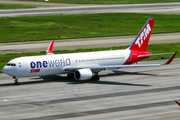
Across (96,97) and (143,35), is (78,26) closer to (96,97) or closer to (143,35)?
(143,35)

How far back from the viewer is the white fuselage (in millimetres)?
47562

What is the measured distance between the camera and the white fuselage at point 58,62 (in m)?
47.6

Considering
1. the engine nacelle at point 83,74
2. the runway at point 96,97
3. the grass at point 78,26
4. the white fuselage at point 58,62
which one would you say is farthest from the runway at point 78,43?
the engine nacelle at point 83,74

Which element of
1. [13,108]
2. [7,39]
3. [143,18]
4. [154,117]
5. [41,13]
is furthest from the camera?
[41,13]

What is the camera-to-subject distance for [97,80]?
5084 centimetres

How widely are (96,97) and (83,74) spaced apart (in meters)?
7.86

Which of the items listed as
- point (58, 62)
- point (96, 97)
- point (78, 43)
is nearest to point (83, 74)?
point (58, 62)

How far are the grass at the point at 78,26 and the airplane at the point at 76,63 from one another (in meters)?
42.7

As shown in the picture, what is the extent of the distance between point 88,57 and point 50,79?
6294 mm

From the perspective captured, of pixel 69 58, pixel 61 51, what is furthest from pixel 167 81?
pixel 61 51

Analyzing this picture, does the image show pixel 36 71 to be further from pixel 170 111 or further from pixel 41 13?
pixel 41 13

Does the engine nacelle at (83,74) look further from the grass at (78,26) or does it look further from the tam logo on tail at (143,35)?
the grass at (78,26)

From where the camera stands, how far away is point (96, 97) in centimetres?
4122

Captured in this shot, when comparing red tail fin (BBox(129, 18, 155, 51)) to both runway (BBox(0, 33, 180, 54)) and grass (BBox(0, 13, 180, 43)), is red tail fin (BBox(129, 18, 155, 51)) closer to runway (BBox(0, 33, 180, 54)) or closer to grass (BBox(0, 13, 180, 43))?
runway (BBox(0, 33, 180, 54))
